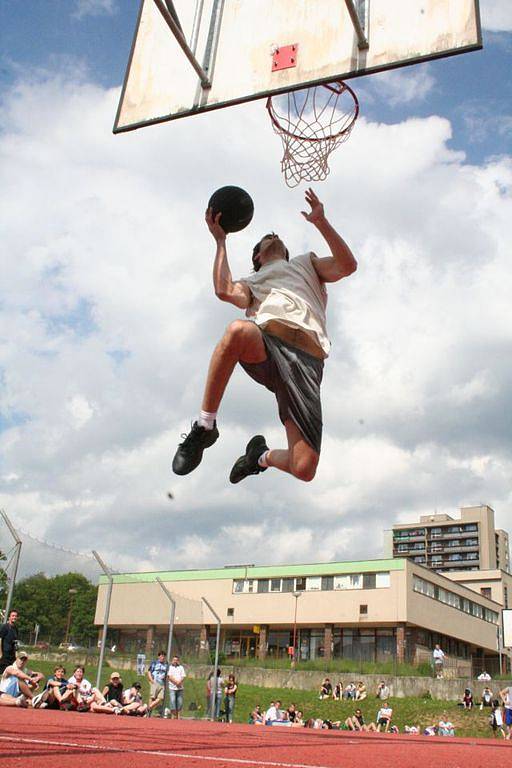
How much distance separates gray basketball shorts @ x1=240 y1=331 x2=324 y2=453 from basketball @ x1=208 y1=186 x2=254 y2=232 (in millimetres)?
919

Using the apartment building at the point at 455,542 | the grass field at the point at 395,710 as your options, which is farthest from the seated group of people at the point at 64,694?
the apartment building at the point at 455,542

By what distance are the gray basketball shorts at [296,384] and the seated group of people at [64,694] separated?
777 cm

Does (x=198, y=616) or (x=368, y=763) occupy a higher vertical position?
(x=198, y=616)

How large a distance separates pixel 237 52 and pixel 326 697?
31912 mm

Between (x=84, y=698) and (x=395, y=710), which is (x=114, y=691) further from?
(x=395, y=710)

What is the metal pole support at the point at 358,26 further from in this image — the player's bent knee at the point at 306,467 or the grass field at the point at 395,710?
the grass field at the point at 395,710

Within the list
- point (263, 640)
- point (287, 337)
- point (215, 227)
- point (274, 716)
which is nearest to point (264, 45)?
point (215, 227)

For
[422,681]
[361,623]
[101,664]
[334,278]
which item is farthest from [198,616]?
[361,623]

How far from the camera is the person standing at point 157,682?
14.1m

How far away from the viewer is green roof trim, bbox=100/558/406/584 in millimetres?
46750

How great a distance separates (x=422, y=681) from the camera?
3628cm

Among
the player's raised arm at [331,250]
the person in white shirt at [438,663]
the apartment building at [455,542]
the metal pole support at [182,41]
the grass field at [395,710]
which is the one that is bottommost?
the grass field at [395,710]

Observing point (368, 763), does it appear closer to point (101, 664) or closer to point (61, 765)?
point (61, 765)

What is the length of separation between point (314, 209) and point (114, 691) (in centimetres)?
1044
